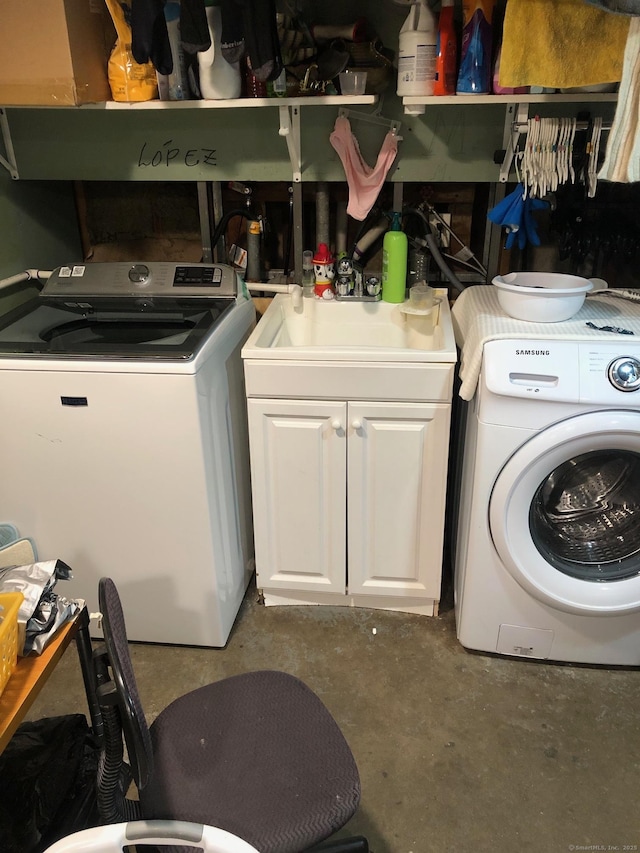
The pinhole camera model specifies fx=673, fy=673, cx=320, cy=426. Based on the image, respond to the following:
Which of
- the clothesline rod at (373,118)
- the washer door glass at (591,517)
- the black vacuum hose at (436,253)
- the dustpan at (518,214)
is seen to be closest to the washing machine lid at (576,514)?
the washer door glass at (591,517)

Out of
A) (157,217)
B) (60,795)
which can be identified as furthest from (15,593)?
(157,217)

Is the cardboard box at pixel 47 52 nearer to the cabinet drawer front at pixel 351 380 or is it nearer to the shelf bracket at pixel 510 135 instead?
the cabinet drawer front at pixel 351 380

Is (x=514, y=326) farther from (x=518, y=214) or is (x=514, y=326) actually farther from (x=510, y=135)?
(x=510, y=135)

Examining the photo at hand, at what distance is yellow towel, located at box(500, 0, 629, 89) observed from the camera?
1.53 meters

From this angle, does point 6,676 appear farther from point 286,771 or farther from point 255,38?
point 255,38

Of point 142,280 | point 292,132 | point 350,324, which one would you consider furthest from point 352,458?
point 292,132

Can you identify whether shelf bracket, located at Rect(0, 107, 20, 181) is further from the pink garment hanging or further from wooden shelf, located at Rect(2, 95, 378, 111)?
the pink garment hanging

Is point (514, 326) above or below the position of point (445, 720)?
above

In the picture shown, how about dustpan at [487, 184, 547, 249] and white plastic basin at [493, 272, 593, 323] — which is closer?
white plastic basin at [493, 272, 593, 323]

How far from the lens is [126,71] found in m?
1.92

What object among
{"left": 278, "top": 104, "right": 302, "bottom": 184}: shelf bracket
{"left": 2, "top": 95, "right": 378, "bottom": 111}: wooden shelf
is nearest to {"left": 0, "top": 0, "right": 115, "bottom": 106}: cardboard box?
{"left": 2, "top": 95, "right": 378, "bottom": 111}: wooden shelf

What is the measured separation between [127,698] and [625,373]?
51.2 inches

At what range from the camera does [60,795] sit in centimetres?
136

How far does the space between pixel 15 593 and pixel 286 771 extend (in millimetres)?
569
